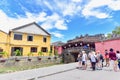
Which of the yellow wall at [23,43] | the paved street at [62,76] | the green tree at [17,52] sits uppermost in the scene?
the yellow wall at [23,43]

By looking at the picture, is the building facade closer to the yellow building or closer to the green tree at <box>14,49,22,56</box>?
the yellow building

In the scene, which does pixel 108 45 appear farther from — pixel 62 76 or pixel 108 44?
pixel 62 76

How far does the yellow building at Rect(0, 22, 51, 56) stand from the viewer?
32094mm

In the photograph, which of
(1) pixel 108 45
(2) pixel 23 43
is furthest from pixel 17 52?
(1) pixel 108 45

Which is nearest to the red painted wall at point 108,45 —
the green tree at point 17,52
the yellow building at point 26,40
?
the yellow building at point 26,40

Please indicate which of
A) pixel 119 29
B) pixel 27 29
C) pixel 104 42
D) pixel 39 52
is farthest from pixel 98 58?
pixel 119 29

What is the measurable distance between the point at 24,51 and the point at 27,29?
465cm

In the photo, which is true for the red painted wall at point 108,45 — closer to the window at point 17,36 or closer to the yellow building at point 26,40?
the yellow building at point 26,40

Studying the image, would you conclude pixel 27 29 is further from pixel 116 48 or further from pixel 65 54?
pixel 116 48

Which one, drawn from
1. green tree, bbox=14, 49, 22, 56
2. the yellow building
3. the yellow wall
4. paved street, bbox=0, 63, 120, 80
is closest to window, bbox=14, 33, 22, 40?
the yellow building

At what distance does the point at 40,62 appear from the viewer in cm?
3080

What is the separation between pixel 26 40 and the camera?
34.1 m

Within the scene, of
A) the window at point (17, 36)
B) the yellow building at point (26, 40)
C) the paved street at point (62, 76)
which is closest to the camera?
the paved street at point (62, 76)

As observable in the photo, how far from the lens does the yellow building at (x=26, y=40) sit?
32.1 metres
